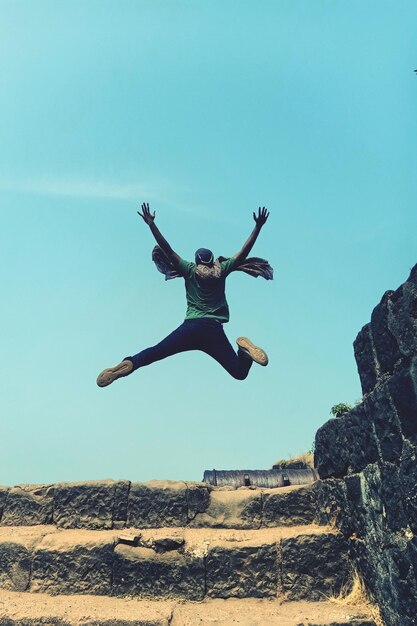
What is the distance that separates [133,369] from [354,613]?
272 centimetres

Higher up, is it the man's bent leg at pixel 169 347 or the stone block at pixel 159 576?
the man's bent leg at pixel 169 347

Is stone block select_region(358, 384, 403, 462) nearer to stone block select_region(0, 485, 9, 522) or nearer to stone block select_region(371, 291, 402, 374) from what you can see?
stone block select_region(371, 291, 402, 374)

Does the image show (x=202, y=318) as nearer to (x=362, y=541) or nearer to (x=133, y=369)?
(x=133, y=369)

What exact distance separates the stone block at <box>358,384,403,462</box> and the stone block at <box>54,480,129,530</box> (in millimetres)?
2262

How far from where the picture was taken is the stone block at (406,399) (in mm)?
2723

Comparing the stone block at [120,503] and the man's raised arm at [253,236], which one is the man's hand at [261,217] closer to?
the man's raised arm at [253,236]

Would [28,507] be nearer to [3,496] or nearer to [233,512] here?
[3,496]

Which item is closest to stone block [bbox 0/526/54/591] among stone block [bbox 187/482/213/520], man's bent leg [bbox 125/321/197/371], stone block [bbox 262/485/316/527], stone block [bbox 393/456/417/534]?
stone block [bbox 187/482/213/520]

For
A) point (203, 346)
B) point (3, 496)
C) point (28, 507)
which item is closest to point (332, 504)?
point (203, 346)

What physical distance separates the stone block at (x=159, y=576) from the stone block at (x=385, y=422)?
5.53 ft

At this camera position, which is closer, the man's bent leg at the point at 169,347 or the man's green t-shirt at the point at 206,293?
the man's bent leg at the point at 169,347

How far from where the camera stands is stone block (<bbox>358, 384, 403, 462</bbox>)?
9.65 feet

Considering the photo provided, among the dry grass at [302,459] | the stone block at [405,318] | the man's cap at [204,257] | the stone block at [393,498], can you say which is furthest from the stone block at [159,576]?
the dry grass at [302,459]

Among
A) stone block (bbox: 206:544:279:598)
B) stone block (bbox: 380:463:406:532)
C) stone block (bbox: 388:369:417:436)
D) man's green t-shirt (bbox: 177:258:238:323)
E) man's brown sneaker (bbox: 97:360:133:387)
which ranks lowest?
stone block (bbox: 206:544:279:598)
